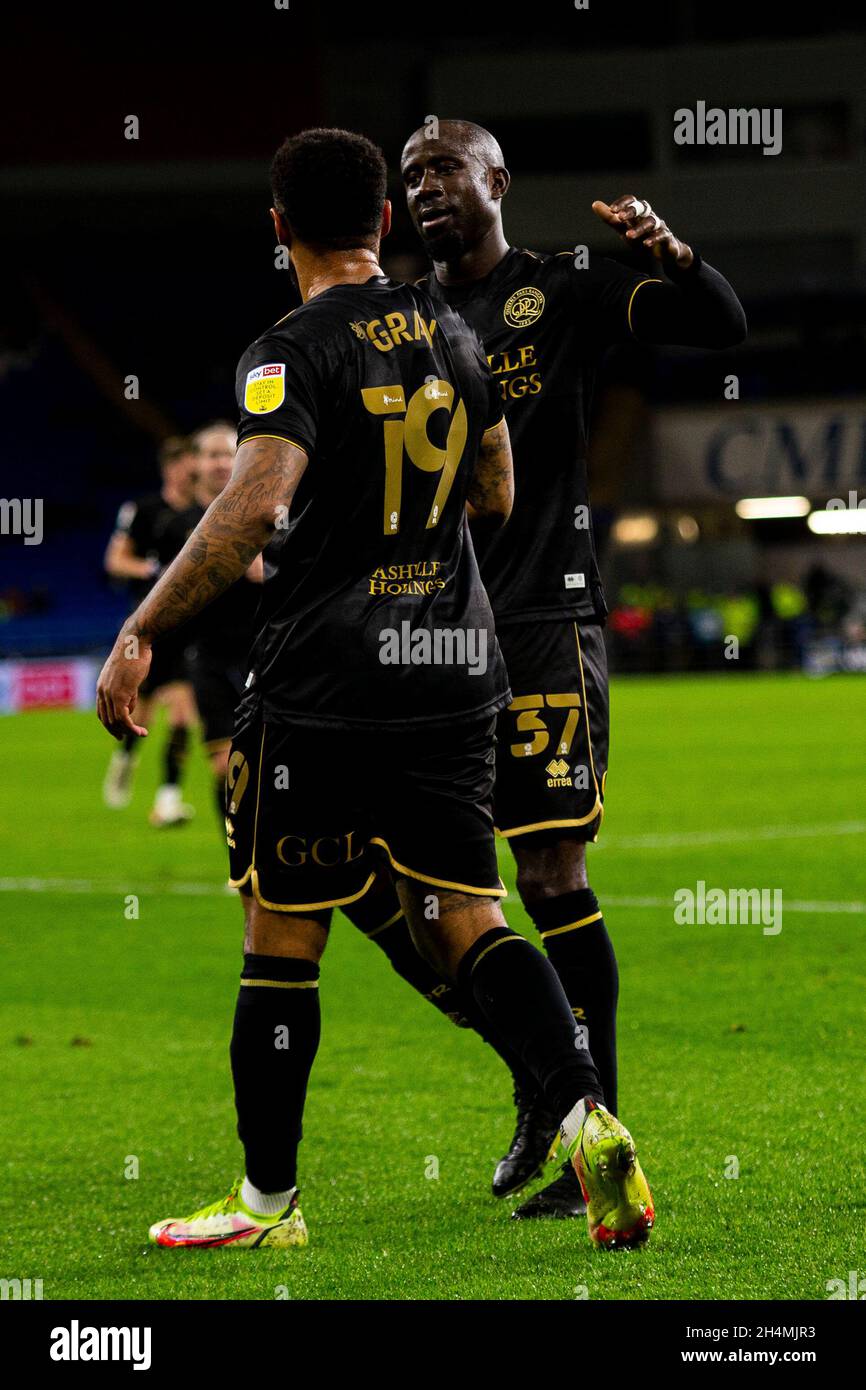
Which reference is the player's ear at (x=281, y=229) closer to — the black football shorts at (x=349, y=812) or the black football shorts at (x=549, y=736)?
the black football shorts at (x=349, y=812)

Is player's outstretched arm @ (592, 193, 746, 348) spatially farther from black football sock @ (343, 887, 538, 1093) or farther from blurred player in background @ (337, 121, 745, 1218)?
black football sock @ (343, 887, 538, 1093)

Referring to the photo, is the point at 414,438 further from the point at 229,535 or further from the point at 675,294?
the point at 675,294

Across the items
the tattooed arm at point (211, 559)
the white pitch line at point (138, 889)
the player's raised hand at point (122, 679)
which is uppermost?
the tattooed arm at point (211, 559)

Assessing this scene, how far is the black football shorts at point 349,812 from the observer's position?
11.4 feet

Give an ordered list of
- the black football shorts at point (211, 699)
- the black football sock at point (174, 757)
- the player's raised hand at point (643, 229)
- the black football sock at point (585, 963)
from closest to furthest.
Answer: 1. the player's raised hand at point (643, 229)
2. the black football sock at point (585, 963)
3. the black football shorts at point (211, 699)
4. the black football sock at point (174, 757)

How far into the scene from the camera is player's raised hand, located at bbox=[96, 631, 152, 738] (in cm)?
326

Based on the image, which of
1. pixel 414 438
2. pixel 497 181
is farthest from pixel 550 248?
pixel 414 438

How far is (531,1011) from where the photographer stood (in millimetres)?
3428

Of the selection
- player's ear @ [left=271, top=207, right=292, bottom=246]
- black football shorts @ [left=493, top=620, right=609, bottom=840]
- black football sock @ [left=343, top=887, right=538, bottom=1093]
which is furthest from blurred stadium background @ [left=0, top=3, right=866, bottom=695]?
player's ear @ [left=271, top=207, right=292, bottom=246]

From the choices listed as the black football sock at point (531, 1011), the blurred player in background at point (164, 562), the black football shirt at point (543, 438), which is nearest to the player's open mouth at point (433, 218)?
the black football shirt at point (543, 438)

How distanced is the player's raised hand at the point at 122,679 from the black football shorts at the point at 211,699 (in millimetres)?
5585

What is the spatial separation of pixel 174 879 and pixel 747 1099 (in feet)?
17.9

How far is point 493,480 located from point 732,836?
694 centimetres
